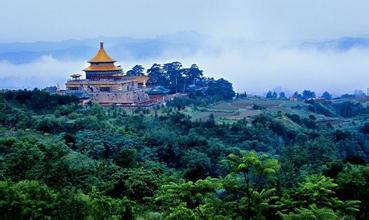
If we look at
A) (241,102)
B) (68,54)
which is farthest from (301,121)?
(68,54)

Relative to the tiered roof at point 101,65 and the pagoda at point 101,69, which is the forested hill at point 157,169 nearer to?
the pagoda at point 101,69

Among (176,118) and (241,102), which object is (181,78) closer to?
(241,102)

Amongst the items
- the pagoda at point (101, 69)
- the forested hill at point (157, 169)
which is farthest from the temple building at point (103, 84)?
the forested hill at point (157, 169)

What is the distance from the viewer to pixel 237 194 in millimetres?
14086

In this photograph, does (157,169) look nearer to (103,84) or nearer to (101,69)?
(103,84)

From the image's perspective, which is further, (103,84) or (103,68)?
(103,68)

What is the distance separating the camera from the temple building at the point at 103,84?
3981 cm

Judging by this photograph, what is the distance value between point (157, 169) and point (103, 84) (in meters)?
19.4

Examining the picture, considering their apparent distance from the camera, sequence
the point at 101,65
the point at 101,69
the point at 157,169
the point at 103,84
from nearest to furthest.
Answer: the point at 157,169, the point at 103,84, the point at 101,69, the point at 101,65

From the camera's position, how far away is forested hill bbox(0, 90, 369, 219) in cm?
1370

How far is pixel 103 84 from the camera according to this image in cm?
4000

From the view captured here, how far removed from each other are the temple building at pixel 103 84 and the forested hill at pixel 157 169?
3.38m

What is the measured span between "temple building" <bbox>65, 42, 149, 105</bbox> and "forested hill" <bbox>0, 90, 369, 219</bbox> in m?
3.38

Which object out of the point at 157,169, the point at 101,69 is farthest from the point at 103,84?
the point at 157,169
